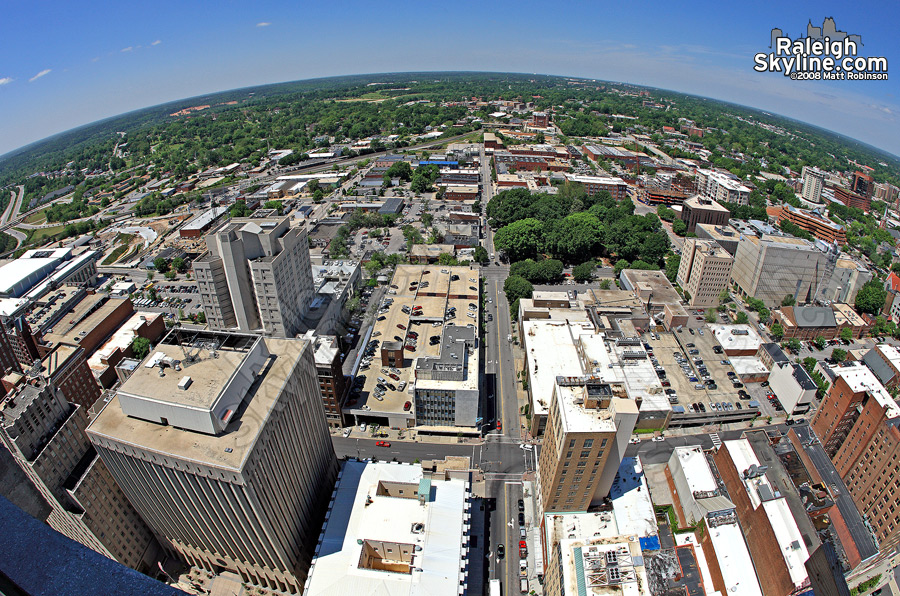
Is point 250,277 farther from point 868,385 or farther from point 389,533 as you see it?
point 868,385

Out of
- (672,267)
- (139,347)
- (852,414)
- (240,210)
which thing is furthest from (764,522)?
(240,210)

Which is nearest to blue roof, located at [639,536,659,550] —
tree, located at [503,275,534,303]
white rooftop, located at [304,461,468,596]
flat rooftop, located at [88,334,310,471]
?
white rooftop, located at [304,461,468,596]

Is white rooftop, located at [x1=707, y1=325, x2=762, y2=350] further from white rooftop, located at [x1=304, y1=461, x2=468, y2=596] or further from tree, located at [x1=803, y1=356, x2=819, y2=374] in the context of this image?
white rooftop, located at [x1=304, y1=461, x2=468, y2=596]

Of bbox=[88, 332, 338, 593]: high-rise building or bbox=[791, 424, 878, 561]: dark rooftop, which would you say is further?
bbox=[791, 424, 878, 561]: dark rooftop

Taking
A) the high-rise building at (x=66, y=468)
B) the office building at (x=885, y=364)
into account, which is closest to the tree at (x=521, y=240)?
the office building at (x=885, y=364)

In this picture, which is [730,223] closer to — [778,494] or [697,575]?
[778,494]

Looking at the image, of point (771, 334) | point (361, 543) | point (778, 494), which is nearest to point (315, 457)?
point (361, 543)
